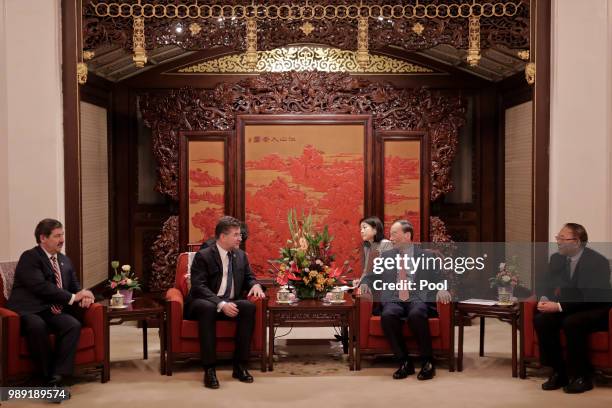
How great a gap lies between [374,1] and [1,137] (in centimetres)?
287

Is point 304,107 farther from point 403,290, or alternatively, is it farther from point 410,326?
point 410,326

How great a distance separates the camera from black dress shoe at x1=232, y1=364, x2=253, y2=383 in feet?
16.9

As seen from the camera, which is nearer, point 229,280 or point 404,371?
point 404,371

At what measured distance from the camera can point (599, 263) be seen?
201 inches

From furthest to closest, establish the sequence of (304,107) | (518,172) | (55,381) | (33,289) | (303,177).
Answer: (303,177), (304,107), (518,172), (33,289), (55,381)

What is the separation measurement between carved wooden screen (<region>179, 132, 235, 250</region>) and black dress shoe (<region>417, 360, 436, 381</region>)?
2958 mm

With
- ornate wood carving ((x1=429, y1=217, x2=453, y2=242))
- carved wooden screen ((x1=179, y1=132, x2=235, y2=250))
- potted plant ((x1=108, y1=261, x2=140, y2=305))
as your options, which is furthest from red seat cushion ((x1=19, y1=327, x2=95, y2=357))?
Answer: ornate wood carving ((x1=429, y1=217, x2=453, y2=242))

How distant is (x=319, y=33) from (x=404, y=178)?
2114 mm

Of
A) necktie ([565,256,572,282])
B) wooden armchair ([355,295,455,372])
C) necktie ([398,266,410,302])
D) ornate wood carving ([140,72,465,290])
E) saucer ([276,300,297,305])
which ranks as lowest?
wooden armchair ([355,295,455,372])

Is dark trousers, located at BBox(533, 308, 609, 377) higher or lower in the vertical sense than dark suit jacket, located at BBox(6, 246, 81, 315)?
lower

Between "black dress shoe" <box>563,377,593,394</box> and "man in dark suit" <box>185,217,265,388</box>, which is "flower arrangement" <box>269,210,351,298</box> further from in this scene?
"black dress shoe" <box>563,377,593,394</box>

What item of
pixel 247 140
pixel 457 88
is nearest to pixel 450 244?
pixel 457 88

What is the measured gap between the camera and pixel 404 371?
17.3 ft

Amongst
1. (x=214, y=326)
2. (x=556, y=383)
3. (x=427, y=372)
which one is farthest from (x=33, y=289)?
Result: (x=556, y=383)
